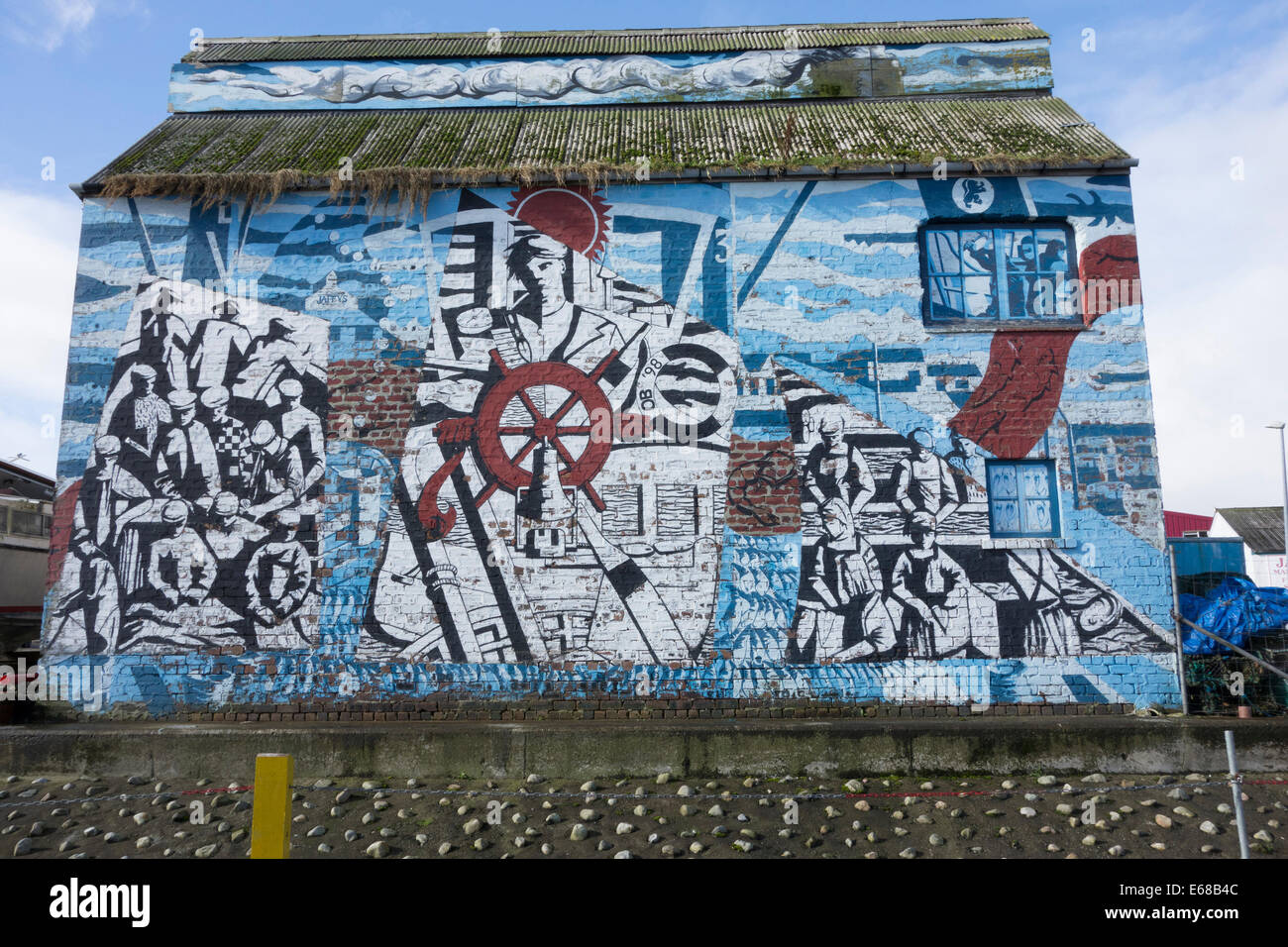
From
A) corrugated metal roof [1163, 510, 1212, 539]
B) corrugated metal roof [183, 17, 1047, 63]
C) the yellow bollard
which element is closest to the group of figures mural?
corrugated metal roof [183, 17, 1047, 63]

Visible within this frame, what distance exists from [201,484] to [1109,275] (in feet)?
30.9

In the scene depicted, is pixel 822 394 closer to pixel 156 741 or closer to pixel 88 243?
pixel 156 741

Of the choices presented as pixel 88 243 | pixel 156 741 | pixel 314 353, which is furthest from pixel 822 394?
pixel 88 243

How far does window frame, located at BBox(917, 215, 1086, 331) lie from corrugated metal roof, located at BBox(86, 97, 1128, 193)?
56cm

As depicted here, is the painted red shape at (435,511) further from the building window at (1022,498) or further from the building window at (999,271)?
the building window at (1022,498)

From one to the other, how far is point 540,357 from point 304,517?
9.28 ft

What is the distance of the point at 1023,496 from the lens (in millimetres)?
7473

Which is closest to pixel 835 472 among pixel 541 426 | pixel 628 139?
pixel 541 426

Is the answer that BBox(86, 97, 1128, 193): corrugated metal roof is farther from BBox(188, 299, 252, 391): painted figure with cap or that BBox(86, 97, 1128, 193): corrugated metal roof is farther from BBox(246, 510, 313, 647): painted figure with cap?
BBox(246, 510, 313, 647): painted figure with cap

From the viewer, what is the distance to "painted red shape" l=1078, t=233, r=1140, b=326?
301 inches

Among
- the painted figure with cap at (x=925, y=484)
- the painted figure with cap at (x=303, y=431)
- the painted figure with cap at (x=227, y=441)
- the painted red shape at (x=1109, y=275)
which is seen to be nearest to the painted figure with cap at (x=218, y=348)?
the painted figure with cap at (x=227, y=441)

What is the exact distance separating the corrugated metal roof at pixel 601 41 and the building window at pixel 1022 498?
18.8ft

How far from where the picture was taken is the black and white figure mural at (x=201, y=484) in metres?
7.41

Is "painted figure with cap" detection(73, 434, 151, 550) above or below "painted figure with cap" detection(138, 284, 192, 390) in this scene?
below
